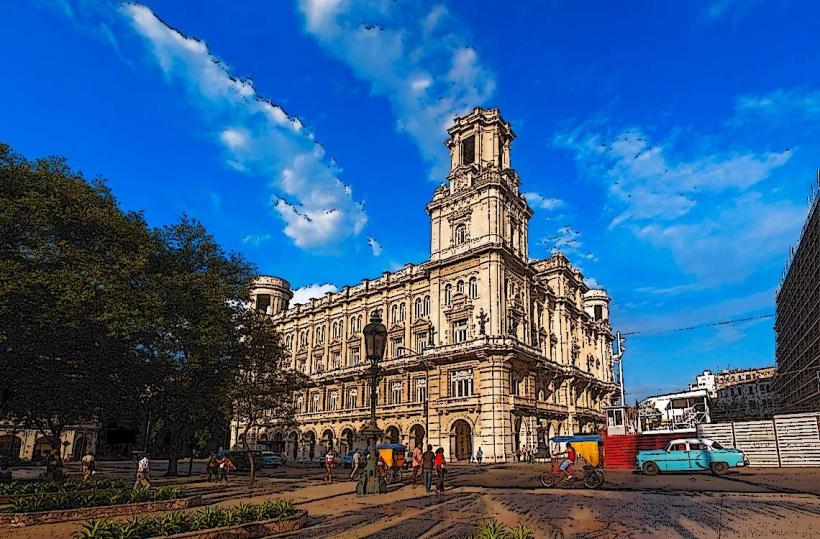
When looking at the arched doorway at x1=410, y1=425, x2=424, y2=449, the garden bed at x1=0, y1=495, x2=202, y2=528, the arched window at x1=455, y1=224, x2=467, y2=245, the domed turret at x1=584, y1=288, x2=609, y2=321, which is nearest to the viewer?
the garden bed at x1=0, y1=495, x2=202, y2=528

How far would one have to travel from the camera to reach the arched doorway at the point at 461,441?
1795 inches

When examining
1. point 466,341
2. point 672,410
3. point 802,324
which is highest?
point 802,324

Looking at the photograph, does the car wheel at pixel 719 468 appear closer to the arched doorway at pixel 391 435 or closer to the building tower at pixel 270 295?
the arched doorway at pixel 391 435

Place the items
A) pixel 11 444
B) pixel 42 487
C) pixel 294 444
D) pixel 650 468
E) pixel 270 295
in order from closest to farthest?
1. pixel 42 487
2. pixel 650 468
3. pixel 11 444
4. pixel 294 444
5. pixel 270 295

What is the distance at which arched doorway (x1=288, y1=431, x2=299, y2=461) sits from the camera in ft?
206

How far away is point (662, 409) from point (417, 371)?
152 ft

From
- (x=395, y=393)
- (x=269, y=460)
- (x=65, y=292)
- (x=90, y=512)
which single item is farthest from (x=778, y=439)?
(x=269, y=460)

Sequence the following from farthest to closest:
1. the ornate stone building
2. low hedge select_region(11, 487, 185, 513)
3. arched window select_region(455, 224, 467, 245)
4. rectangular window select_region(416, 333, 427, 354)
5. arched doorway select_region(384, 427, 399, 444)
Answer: arched doorway select_region(384, 427, 399, 444)
rectangular window select_region(416, 333, 427, 354)
arched window select_region(455, 224, 467, 245)
the ornate stone building
low hedge select_region(11, 487, 185, 513)

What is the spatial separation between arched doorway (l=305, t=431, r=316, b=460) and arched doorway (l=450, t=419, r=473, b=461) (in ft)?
66.2

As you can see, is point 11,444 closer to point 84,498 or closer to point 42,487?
point 42,487

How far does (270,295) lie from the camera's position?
77875 mm

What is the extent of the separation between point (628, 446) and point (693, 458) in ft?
28.8

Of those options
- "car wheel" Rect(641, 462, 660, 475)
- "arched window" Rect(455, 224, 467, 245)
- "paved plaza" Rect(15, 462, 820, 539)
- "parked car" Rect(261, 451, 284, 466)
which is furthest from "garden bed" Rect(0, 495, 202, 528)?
"arched window" Rect(455, 224, 467, 245)

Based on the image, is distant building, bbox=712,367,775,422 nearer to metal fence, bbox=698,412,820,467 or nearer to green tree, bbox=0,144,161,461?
metal fence, bbox=698,412,820,467
